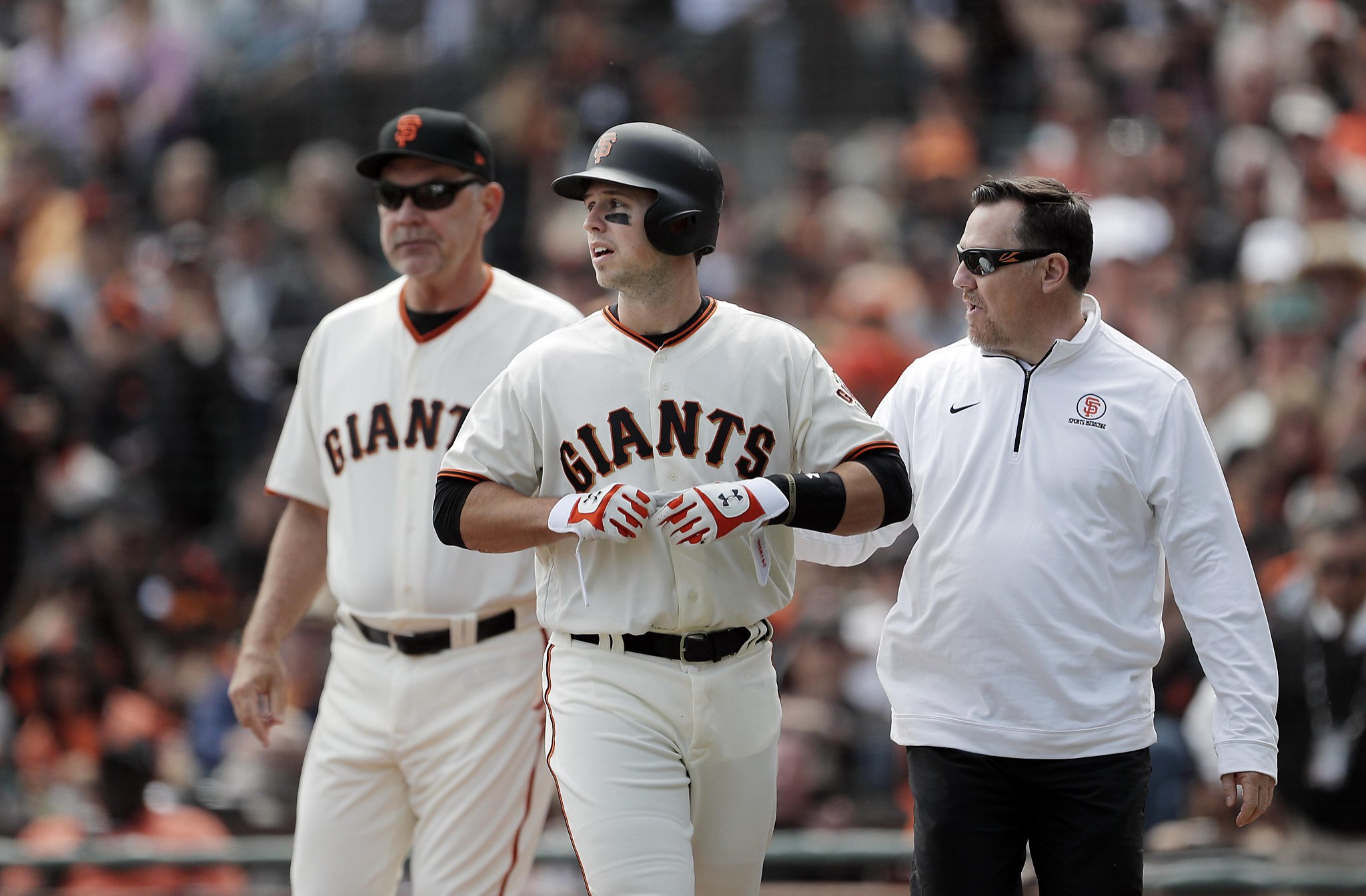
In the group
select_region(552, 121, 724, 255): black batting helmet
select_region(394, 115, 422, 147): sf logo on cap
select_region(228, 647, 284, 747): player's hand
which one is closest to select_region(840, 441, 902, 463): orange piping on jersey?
select_region(552, 121, 724, 255): black batting helmet

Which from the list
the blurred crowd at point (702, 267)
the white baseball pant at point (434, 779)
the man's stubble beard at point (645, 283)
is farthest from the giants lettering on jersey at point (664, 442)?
the blurred crowd at point (702, 267)

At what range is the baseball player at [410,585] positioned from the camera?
12.3 feet

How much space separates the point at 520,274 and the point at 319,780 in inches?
234

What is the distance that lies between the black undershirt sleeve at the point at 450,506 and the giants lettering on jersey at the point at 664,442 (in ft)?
0.72

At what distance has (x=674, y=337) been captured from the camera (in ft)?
11.1

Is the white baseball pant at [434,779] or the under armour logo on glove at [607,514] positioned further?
the white baseball pant at [434,779]

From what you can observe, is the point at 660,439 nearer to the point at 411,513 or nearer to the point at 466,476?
the point at 466,476

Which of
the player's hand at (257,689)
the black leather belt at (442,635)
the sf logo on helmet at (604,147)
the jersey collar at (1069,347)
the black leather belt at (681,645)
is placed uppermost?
the sf logo on helmet at (604,147)

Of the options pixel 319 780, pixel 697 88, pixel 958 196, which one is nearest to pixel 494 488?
pixel 319 780

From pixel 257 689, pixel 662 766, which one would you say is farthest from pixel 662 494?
pixel 257 689

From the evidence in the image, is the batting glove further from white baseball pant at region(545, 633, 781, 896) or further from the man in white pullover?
the man in white pullover

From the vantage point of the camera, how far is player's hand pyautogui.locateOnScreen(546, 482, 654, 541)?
119 inches

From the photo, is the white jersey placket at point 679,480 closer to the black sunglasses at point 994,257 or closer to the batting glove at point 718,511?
the batting glove at point 718,511

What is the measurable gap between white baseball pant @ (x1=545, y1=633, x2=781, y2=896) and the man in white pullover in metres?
0.39
